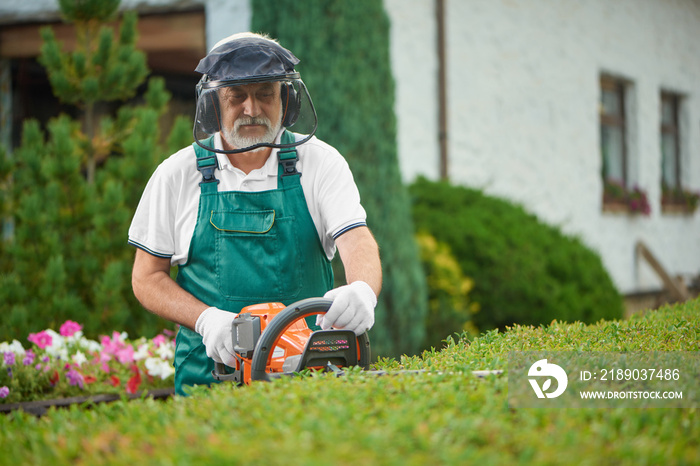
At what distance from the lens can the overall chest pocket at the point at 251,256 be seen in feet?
9.00

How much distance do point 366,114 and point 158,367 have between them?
3.02 meters

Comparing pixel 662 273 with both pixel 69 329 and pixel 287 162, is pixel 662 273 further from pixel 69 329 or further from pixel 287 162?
pixel 287 162

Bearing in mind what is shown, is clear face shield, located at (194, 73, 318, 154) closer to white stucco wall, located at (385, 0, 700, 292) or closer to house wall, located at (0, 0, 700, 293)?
A: house wall, located at (0, 0, 700, 293)

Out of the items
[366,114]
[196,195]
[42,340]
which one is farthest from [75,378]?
[366,114]

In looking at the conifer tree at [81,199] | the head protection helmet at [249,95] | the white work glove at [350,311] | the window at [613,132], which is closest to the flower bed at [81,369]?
the conifer tree at [81,199]

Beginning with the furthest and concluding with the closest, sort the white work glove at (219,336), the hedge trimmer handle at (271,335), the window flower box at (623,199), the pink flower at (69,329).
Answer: the window flower box at (623,199)
the pink flower at (69,329)
the white work glove at (219,336)
the hedge trimmer handle at (271,335)

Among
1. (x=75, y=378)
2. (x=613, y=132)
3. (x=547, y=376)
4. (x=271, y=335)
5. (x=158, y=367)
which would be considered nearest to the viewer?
(x=547, y=376)

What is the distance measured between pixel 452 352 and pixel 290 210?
0.82 meters

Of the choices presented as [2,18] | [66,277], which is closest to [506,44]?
[2,18]

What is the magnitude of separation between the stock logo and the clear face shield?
131 cm

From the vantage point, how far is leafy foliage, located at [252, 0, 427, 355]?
5.76 m

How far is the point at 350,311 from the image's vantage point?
236cm

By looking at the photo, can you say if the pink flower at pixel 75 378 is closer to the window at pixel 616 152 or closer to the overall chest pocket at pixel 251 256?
the overall chest pocket at pixel 251 256

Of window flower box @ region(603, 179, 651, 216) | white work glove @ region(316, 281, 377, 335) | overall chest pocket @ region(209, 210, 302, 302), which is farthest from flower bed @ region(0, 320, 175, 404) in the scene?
window flower box @ region(603, 179, 651, 216)
